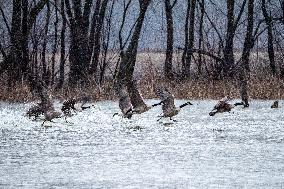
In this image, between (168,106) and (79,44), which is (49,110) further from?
(79,44)

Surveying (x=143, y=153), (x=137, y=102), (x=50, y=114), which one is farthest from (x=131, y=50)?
(x=143, y=153)

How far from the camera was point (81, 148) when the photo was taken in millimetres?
4324

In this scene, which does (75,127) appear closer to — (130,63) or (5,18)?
(130,63)

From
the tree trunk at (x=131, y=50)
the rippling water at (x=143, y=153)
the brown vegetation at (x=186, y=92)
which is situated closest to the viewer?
the rippling water at (x=143, y=153)

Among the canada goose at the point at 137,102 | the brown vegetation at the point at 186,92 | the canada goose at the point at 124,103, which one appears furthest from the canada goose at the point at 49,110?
the brown vegetation at the point at 186,92

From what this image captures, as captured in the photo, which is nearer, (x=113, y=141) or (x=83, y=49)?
(x=113, y=141)

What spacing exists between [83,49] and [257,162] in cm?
1242

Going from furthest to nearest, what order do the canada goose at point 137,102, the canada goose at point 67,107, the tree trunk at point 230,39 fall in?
the tree trunk at point 230,39, the canada goose at point 137,102, the canada goose at point 67,107

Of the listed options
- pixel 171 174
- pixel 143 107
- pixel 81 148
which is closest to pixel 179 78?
pixel 143 107

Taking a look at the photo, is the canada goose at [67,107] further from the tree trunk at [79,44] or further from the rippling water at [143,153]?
the tree trunk at [79,44]

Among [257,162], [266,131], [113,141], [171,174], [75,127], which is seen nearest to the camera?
[171,174]

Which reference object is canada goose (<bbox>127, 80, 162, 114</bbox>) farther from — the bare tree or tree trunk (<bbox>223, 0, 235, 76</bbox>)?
tree trunk (<bbox>223, 0, 235, 76</bbox>)

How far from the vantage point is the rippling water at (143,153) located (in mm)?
2992

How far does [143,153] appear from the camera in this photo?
13.2 ft
